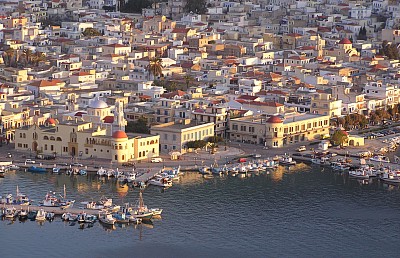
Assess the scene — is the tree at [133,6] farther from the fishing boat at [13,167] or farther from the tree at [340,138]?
the fishing boat at [13,167]

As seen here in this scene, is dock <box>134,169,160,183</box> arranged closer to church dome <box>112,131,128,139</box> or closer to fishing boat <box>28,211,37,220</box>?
church dome <box>112,131,128,139</box>

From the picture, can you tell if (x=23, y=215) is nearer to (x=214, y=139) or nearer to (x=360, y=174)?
(x=214, y=139)

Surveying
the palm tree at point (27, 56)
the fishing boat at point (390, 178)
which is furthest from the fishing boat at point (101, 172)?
the palm tree at point (27, 56)

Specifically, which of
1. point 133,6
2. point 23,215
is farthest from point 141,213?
point 133,6

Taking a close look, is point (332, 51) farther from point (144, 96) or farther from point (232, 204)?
point (232, 204)

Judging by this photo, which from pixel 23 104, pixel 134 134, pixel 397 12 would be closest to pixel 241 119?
pixel 134 134

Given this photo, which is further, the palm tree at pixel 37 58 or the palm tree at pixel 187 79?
the palm tree at pixel 37 58
